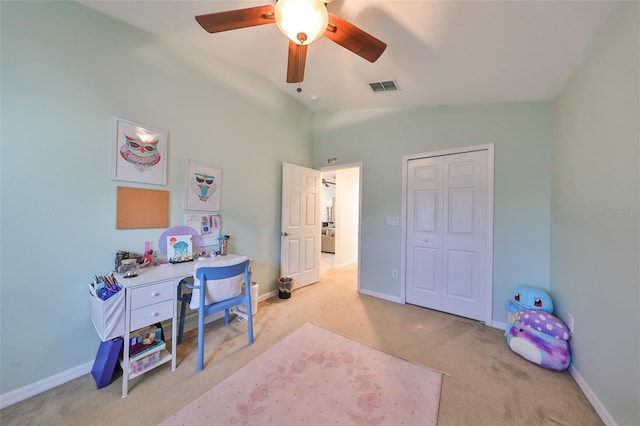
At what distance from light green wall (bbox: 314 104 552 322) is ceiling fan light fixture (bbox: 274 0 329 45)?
2089mm

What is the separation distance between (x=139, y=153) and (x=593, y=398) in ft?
12.5

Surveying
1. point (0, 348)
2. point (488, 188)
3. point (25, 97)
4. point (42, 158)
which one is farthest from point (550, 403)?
point (25, 97)

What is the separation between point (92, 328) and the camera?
172cm

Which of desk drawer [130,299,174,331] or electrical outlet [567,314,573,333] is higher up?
desk drawer [130,299,174,331]

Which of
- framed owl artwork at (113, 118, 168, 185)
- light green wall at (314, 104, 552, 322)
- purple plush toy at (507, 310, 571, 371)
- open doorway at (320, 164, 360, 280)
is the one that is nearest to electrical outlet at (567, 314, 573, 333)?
purple plush toy at (507, 310, 571, 371)

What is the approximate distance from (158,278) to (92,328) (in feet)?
2.33

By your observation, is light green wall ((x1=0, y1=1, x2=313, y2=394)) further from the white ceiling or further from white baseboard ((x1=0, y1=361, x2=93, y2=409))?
the white ceiling

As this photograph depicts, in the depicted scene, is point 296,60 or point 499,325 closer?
point 296,60

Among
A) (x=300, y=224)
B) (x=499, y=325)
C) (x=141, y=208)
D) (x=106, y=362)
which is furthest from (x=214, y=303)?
(x=499, y=325)

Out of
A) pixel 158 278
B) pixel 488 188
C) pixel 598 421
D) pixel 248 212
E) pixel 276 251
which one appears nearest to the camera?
pixel 598 421

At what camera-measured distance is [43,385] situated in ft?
4.97

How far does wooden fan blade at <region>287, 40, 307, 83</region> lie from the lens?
157 cm

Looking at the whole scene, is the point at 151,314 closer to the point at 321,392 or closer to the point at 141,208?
the point at 141,208

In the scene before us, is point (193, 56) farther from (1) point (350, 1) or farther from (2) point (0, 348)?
(2) point (0, 348)
